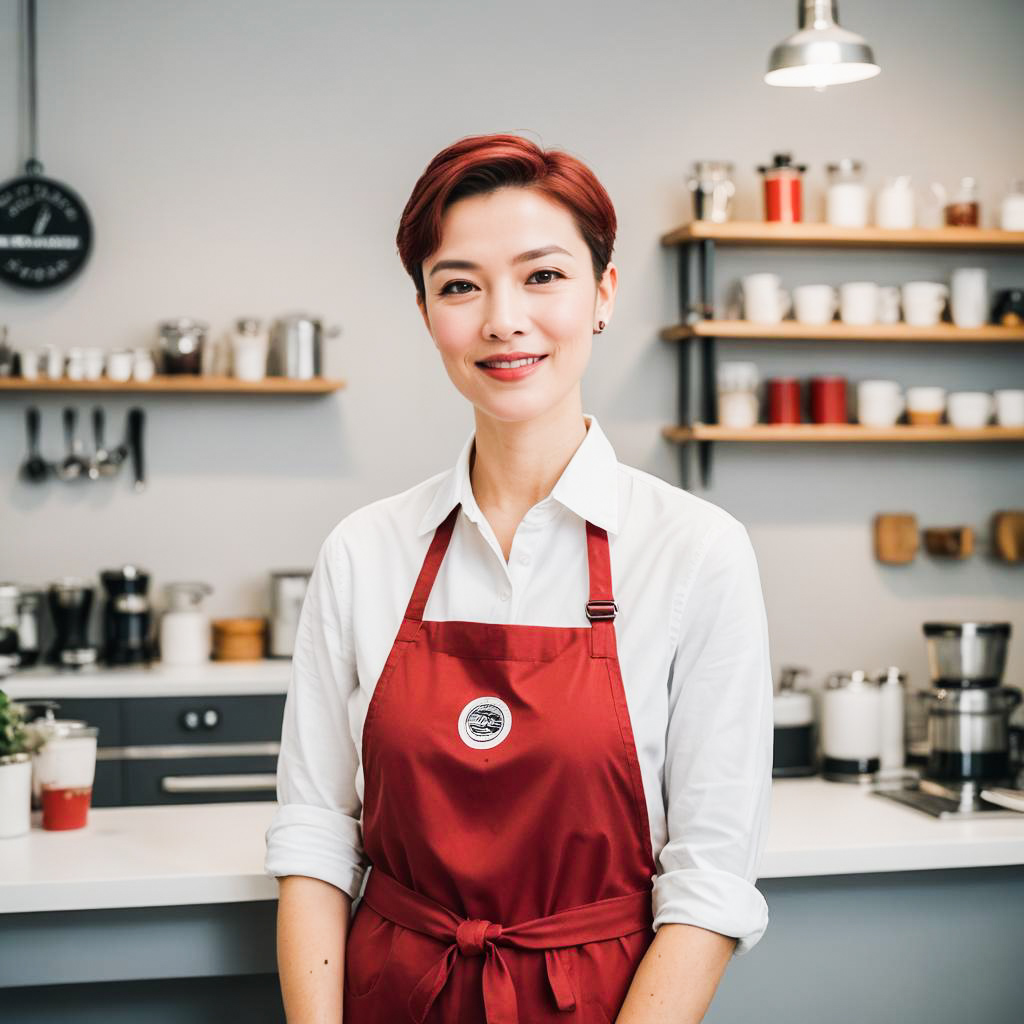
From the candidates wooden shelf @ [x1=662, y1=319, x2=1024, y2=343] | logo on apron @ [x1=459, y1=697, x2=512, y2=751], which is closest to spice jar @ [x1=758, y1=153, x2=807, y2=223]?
wooden shelf @ [x1=662, y1=319, x2=1024, y2=343]

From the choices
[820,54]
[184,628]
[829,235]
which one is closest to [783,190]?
[829,235]

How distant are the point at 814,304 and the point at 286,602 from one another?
182cm

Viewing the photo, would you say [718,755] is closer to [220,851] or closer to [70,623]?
[220,851]

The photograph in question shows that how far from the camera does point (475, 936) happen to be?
4.51 feet

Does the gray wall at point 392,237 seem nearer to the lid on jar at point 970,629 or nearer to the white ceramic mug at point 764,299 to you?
the white ceramic mug at point 764,299

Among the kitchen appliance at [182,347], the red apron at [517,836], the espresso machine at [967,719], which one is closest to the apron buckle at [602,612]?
the red apron at [517,836]

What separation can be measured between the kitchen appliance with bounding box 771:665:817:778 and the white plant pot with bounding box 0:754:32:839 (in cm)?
181

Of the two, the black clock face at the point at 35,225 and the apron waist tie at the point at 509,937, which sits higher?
the black clock face at the point at 35,225

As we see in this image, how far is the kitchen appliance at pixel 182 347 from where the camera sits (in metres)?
3.82

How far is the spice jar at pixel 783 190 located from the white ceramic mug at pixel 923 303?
16.2 inches

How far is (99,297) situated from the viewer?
397 cm

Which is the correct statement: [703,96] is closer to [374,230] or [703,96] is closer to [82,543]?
[374,230]

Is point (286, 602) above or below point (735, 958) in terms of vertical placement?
above

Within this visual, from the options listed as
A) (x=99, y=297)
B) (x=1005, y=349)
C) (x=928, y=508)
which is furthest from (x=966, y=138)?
(x=99, y=297)
